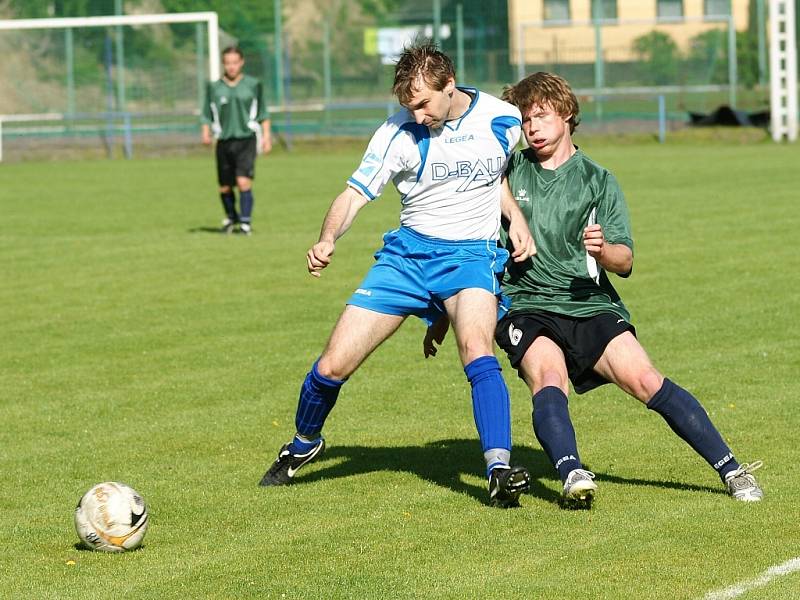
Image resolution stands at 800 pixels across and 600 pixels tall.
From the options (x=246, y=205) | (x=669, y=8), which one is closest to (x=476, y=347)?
(x=246, y=205)

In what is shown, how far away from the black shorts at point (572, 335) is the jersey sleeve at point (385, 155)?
81 centimetres

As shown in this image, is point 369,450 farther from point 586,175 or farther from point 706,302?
point 706,302

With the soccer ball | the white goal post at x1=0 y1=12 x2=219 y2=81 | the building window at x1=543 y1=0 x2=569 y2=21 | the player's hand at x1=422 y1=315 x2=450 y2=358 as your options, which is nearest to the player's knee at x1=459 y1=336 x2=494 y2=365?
the player's hand at x1=422 y1=315 x2=450 y2=358

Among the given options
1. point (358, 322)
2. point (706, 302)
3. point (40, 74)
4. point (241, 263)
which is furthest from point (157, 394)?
point (40, 74)

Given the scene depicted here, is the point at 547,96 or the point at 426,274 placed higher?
the point at 547,96

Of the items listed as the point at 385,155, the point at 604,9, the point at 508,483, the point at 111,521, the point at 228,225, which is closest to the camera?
the point at 111,521

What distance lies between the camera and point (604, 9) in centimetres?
4253

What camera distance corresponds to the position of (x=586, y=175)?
6.05m

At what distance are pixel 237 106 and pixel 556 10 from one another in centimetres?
2909

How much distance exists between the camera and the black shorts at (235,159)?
58.1ft

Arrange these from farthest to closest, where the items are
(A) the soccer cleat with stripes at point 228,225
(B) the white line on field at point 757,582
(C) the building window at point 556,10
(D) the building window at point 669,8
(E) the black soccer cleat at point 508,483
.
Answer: (D) the building window at point 669,8
(C) the building window at point 556,10
(A) the soccer cleat with stripes at point 228,225
(E) the black soccer cleat at point 508,483
(B) the white line on field at point 757,582

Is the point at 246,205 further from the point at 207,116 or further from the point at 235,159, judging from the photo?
the point at 207,116

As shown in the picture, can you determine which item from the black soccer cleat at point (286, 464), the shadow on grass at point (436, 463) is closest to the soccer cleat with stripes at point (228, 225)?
the shadow on grass at point (436, 463)

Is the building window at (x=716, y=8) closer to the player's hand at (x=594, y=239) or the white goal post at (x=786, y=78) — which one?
the white goal post at (x=786, y=78)
